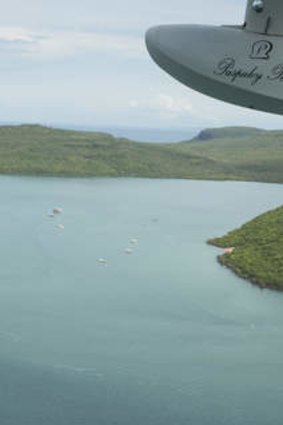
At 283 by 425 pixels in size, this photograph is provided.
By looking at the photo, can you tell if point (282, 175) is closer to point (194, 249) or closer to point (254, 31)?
point (194, 249)

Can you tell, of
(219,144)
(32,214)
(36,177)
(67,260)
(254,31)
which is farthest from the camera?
(219,144)

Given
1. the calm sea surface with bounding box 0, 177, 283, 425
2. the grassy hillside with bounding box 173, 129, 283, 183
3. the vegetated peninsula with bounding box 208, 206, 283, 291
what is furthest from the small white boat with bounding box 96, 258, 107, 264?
the grassy hillside with bounding box 173, 129, 283, 183

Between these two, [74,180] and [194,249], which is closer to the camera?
[194,249]

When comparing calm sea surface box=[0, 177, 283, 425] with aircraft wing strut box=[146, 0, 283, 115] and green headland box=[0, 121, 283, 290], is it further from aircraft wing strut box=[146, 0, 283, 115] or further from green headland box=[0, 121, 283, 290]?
green headland box=[0, 121, 283, 290]

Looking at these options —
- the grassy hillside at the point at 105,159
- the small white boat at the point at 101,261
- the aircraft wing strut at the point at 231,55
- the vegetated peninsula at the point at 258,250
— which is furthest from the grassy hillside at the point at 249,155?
the aircraft wing strut at the point at 231,55

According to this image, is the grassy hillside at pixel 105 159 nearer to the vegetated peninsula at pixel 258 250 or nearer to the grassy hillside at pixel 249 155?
the grassy hillside at pixel 249 155

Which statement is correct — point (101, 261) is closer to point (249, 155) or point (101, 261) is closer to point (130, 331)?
point (130, 331)

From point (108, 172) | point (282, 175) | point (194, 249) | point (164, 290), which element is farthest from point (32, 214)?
point (282, 175)
